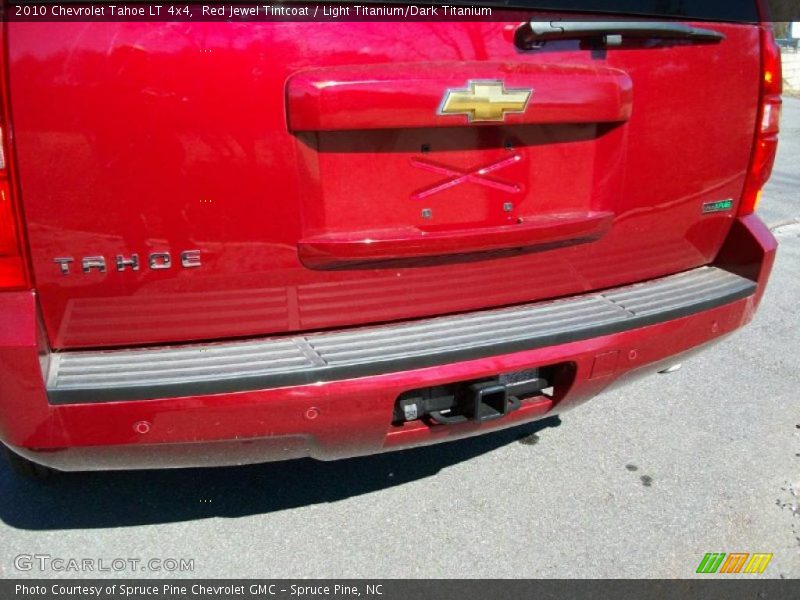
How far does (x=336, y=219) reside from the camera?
1.93 meters

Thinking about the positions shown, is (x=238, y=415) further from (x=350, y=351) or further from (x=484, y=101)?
(x=484, y=101)

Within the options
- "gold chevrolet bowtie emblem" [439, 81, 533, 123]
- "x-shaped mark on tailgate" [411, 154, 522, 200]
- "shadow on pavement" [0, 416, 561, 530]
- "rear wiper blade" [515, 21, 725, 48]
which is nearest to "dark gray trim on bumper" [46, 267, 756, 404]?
"x-shaped mark on tailgate" [411, 154, 522, 200]

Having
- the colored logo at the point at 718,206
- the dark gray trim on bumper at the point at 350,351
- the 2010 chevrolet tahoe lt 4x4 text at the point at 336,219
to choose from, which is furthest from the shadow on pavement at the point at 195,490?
the colored logo at the point at 718,206

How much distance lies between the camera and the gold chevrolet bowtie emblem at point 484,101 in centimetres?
187

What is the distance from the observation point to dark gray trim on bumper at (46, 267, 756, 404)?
71.8 inches

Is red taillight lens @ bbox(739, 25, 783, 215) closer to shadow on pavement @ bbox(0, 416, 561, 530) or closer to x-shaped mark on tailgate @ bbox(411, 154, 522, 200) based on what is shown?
x-shaped mark on tailgate @ bbox(411, 154, 522, 200)

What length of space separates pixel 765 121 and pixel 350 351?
1.65 metres

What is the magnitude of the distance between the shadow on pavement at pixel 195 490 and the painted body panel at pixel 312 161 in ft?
3.37

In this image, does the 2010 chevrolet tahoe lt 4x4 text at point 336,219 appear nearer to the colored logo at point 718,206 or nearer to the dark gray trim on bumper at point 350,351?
the dark gray trim on bumper at point 350,351

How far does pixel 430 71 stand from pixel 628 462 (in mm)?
1958

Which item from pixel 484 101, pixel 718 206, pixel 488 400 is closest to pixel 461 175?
pixel 484 101

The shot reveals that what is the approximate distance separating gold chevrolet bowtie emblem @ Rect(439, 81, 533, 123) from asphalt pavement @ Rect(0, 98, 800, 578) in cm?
152

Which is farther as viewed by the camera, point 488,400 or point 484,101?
point 488,400

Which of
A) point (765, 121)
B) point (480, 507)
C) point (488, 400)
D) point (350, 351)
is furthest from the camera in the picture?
point (480, 507)
